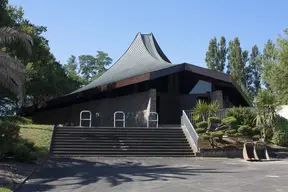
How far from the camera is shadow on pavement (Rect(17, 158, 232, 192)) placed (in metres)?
8.13

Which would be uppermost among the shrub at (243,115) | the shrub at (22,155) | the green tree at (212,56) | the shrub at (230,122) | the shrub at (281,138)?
the green tree at (212,56)

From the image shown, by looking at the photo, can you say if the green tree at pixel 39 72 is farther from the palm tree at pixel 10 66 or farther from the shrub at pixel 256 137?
the shrub at pixel 256 137

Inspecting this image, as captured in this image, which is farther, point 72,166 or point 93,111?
point 93,111

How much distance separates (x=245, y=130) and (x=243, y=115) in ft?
5.21

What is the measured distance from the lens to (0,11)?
682 inches

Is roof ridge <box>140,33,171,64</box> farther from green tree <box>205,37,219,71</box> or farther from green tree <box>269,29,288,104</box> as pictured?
green tree <box>205,37,219,71</box>

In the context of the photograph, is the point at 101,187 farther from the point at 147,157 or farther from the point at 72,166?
the point at 147,157

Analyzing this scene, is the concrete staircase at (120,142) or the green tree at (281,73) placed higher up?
the green tree at (281,73)

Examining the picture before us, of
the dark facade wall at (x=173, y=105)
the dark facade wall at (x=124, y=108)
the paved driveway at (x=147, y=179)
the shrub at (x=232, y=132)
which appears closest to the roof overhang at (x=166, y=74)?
the dark facade wall at (x=124, y=108)

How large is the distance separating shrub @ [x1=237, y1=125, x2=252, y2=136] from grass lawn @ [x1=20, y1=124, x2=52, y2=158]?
992cm

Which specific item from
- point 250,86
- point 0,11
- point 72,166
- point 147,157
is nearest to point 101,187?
point 72,166

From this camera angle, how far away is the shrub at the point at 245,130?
1738 cm

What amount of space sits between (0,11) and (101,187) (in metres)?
13.5

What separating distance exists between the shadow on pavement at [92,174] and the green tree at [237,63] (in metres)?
36.8
